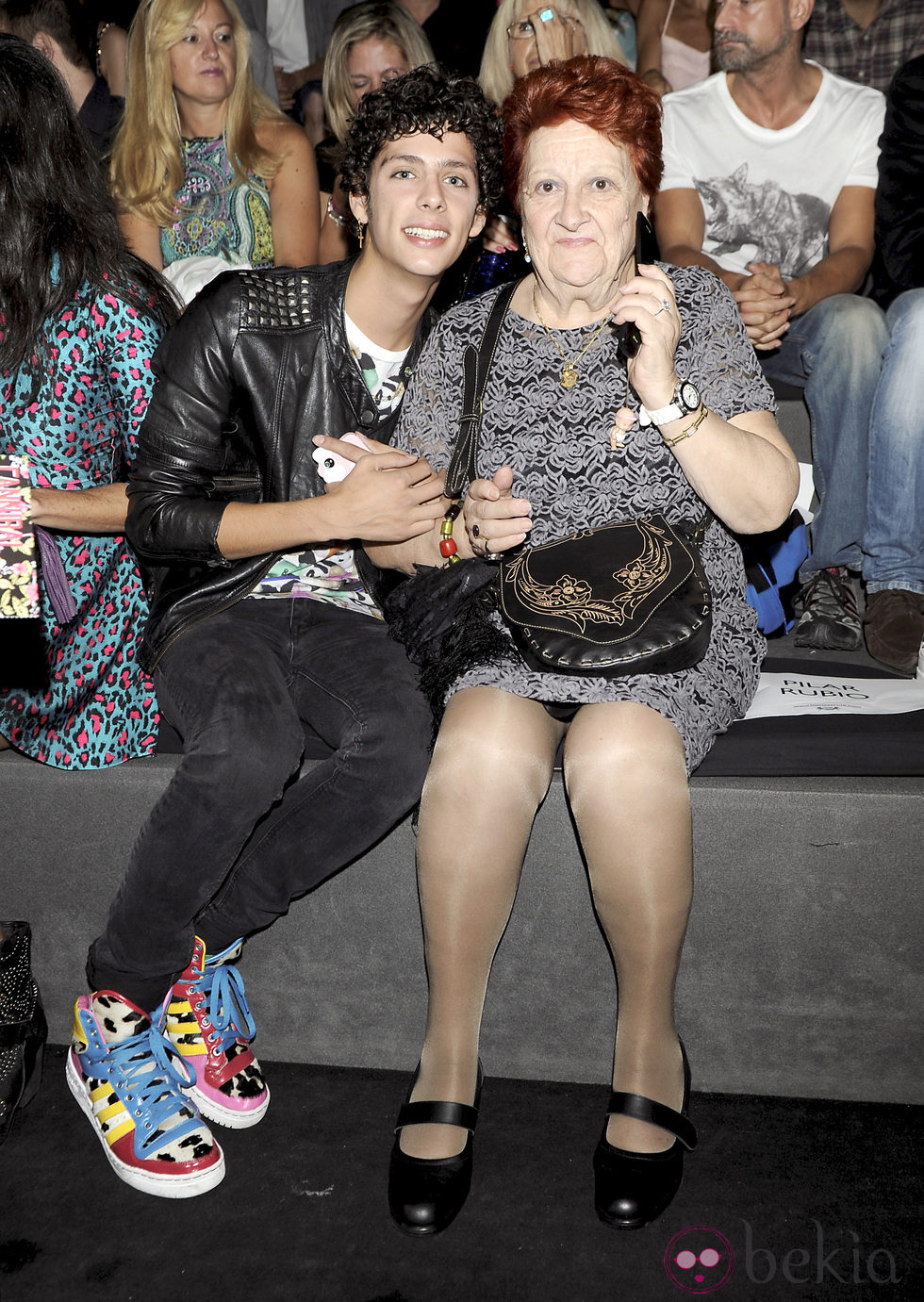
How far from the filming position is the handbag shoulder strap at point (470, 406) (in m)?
1.82

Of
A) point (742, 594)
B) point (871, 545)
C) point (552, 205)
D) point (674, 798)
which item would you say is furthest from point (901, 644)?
point (552, 205)

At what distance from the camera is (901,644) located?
2236mm

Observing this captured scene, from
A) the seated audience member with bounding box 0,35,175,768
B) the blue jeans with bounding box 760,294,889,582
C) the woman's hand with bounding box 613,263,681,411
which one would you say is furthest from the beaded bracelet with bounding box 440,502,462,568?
the blue jeans with bounding box 760,294,889,582

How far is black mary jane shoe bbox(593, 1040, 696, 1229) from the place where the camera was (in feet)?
5.05

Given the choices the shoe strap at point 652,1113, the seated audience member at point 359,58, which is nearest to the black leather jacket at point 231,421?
the shoe strap at point 652,1113

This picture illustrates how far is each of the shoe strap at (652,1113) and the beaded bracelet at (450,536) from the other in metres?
0.84

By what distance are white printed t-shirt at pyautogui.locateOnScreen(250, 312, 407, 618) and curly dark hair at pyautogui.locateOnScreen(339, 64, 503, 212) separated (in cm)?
32

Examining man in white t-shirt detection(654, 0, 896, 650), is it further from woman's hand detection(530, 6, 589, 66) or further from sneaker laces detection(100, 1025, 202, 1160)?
sneaker laces detection(100, 1025, 202, 1160)

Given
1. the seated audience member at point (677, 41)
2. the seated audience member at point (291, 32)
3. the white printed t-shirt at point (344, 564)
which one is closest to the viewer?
the white printed t-shirt at point (344, 564)

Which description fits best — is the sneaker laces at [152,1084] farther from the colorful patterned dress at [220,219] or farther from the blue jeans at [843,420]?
the colorful patterned dress at [220,219]

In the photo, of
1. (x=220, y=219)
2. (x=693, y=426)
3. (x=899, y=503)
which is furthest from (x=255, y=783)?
(x=220, y=219)

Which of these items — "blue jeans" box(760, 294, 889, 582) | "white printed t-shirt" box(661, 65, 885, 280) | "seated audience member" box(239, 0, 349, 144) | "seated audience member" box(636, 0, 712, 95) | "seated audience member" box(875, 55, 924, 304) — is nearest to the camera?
"blue jeans" box(760, 294, 889, 582)

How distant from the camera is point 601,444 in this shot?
70.6 inches

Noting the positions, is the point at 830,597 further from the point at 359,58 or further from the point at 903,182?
the point at 359,58
